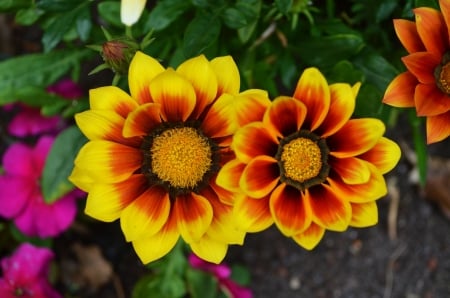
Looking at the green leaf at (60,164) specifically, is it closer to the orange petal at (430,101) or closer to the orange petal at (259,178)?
the orange petal at (259,178)

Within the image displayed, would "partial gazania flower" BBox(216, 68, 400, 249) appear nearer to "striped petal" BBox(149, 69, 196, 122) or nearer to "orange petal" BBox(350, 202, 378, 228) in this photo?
"orange petal" BBox(350, 202, 378, 228)

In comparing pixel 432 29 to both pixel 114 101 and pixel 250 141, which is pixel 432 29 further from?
pixel 114 101

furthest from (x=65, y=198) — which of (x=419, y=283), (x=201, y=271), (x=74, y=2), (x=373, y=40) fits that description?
(x=419, y=283)

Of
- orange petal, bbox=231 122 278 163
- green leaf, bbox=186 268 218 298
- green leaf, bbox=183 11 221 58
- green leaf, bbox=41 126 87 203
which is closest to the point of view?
orange petal, bbox=231 122 278 163

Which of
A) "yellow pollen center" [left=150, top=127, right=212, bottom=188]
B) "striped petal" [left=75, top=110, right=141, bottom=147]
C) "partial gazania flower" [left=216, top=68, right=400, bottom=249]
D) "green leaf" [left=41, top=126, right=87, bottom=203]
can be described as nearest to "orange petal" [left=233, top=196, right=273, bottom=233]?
"partial gazania flower" [left=216, top=68, right=400, bottom=249]

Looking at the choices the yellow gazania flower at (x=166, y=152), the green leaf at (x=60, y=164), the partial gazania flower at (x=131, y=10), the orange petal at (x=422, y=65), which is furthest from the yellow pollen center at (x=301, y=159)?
the green leaf at (x=60, y=164)

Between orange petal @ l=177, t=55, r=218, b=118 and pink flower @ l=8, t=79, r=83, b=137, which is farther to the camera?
pink flower @ l=8, t=79, r=83, b=137
